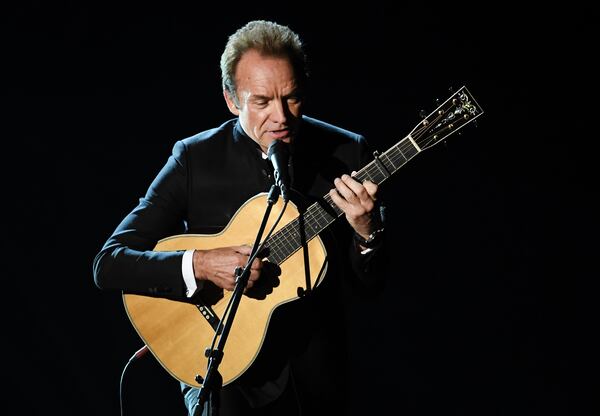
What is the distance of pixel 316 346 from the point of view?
2434 mm

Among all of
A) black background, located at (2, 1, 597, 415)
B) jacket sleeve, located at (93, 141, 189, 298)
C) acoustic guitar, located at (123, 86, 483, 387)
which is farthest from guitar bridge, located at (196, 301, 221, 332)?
black background, located at (2, 1, 597, 415)

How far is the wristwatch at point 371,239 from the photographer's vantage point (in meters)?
2.32

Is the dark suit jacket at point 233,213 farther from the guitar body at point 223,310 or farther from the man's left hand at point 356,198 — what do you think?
the man's left hand at point 356,198

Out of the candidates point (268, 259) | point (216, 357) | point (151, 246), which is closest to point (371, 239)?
point (268, 259)

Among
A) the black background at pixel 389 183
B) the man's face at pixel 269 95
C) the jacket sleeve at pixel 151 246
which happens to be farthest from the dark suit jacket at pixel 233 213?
the black background at pixel 389 183

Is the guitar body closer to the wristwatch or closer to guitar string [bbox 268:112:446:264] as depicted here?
guitar string [bbox 268:112:446:264]

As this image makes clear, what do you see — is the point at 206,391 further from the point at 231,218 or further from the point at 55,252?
the point at 55,252

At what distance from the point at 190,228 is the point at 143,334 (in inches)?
16.8

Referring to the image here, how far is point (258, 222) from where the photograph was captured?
2.39 metres

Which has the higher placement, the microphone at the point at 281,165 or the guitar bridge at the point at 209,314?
the microphone at the point at 281,165

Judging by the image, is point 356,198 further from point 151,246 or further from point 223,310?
point 151,246

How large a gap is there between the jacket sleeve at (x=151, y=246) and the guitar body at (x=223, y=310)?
0.24 feet

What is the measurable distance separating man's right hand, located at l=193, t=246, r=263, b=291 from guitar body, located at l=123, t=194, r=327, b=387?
9cm

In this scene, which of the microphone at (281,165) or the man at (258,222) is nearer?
the microphone at (281,165)
